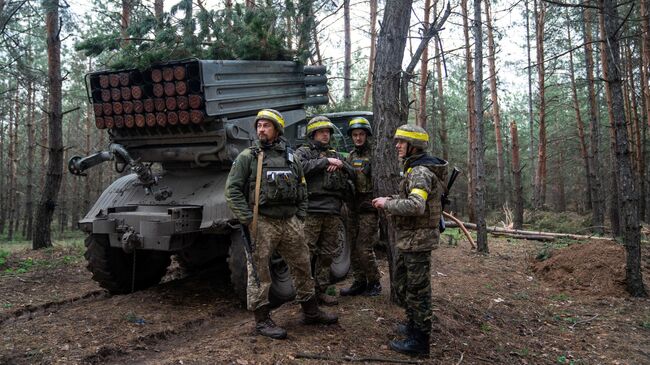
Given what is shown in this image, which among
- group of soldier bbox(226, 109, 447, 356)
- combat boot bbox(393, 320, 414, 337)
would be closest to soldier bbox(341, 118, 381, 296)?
combat boot bbox(393, 320, 414, 337)

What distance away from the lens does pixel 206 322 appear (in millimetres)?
5285

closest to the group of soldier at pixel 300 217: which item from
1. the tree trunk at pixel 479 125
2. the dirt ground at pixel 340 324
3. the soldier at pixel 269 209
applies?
the soldier at pixel 269 209

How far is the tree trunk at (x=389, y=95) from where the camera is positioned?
506 cm

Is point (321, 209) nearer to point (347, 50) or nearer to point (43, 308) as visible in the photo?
point (43, 308)

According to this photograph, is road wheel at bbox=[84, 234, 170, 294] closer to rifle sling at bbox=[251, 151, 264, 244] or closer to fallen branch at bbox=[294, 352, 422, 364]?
rifle sling at bbox=[251, 151, 264, 244]

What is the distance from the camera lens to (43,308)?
5910mm

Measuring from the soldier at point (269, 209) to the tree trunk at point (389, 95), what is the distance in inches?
41.1

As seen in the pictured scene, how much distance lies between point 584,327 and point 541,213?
13.5 metres

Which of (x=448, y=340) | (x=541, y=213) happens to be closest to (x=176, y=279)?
(x=448, y=340)

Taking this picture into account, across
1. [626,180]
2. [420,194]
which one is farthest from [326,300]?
[626,180]

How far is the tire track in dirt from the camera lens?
5492 mm

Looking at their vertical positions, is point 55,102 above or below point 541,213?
above

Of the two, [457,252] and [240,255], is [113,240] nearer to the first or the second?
[240,255]

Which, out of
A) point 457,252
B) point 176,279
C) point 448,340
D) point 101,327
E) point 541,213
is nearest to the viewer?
point 448,340
